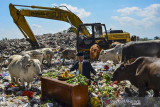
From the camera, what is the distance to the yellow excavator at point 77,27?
10.8 meters

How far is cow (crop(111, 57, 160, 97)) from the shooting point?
409 centimetres

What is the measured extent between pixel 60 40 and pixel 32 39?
5809mm

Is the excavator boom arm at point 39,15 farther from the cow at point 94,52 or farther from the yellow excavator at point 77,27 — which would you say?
the cow at point 94,52

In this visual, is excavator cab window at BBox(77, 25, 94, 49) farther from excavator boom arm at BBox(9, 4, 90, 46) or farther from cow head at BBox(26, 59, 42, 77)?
cow head at BBox(26, 59, 42, 77)

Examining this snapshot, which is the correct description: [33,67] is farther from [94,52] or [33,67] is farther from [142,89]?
[94,52]

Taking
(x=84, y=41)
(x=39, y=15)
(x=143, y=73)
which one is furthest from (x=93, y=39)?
(x=143, y=73)

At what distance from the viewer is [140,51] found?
668cm

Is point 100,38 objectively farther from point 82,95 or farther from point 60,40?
point 60,40

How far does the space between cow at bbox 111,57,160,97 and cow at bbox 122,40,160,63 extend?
5.32ft

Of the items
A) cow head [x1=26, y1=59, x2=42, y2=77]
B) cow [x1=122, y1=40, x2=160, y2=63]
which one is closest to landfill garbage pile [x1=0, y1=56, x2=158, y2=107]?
cow head [x1=26, y1=59, x2=42, y2=77]

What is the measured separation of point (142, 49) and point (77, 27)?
5.22 m

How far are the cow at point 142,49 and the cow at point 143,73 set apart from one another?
5.32ft

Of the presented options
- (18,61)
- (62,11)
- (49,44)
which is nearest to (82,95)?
(18,61)

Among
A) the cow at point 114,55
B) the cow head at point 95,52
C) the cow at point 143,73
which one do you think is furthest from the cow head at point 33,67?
the cow head at point 95,52
